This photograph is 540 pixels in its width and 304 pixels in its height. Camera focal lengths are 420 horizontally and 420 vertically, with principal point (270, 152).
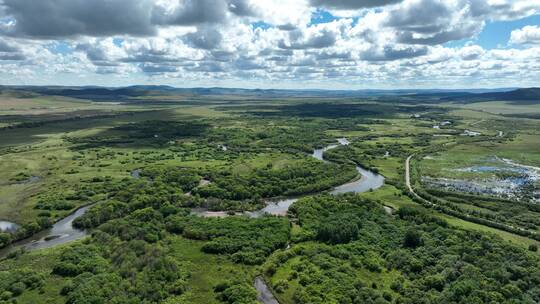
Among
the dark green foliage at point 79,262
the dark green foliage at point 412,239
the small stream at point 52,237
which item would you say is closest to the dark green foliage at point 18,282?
the dark green foliage at point 79,262

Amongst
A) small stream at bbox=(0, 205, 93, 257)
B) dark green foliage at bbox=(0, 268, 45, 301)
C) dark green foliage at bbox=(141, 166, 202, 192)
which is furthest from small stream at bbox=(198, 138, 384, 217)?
dark green foliage at bbox=(0, 268, 45, 301)

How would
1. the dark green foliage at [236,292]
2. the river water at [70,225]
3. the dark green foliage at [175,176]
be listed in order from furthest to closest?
the dark green foliage at [175,176] < the river water at [70,225] < the dark green foliage at [236,292]

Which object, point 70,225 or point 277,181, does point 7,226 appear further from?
point 277,181

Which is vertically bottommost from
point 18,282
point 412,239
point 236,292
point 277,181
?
point 277,181

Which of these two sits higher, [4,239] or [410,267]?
[410,267]

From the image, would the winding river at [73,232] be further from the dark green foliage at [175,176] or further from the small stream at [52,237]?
the dark green foliage at [175,176]

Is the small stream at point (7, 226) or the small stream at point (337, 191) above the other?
the small stream at point (337, 191)

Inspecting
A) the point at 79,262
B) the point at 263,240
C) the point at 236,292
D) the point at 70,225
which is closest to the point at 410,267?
the point at 263,240

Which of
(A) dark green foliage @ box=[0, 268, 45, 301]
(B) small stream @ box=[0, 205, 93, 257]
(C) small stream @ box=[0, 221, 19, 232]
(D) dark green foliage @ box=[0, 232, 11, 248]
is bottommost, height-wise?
(C) small stream @ box=[0, 221, 19, 232]

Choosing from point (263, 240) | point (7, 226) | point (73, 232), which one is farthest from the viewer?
point (7, 226)

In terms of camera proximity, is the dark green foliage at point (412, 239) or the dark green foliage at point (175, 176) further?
the dark green foliage at point (175, 176)

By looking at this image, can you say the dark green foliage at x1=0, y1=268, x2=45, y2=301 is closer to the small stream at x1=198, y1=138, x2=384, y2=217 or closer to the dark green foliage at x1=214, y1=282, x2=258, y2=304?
the dark green foliage at x1=214, y1=282, x2=258, y2=304
